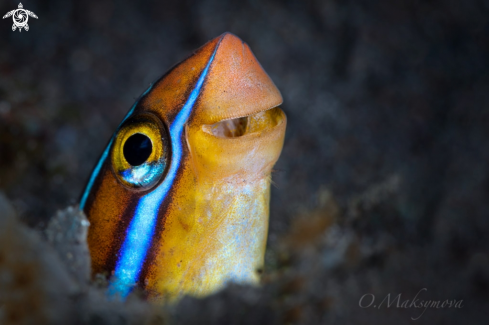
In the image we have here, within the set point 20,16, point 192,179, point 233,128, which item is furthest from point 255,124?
point 20,16

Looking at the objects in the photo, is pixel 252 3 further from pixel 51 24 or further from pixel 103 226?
pixel 103 226

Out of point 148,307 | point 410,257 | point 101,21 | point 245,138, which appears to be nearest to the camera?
point 148,307

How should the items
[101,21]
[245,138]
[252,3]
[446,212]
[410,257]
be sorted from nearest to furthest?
[245,138]
[410,257]
[446,212]
[252,3]
[101,21]

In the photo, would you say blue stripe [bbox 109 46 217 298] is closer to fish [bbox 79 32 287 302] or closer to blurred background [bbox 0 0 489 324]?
fish [bbox 79 32 287 302]

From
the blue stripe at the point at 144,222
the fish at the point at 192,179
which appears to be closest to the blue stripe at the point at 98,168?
the fish at the point at 192,179

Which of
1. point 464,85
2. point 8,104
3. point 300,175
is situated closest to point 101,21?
point 8,104

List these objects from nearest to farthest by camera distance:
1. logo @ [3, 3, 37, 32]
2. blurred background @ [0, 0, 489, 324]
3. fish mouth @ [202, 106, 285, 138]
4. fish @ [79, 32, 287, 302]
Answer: fish @ [79, 32, 287, 302] < fish mouth @ [202, 106, 285, 138] < blurred background @ [0, 0, 489, 324] < logo @ [3, 3, 37, 32]

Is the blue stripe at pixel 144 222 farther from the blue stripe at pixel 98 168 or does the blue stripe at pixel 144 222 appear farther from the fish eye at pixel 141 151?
the blue stripe at pixel 98 168

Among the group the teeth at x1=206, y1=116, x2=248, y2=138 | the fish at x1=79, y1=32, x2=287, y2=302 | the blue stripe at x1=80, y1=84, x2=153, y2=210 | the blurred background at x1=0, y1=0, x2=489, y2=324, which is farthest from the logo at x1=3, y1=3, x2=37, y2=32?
the teeth at x1=206, y1=116, x2=248, y2=138
